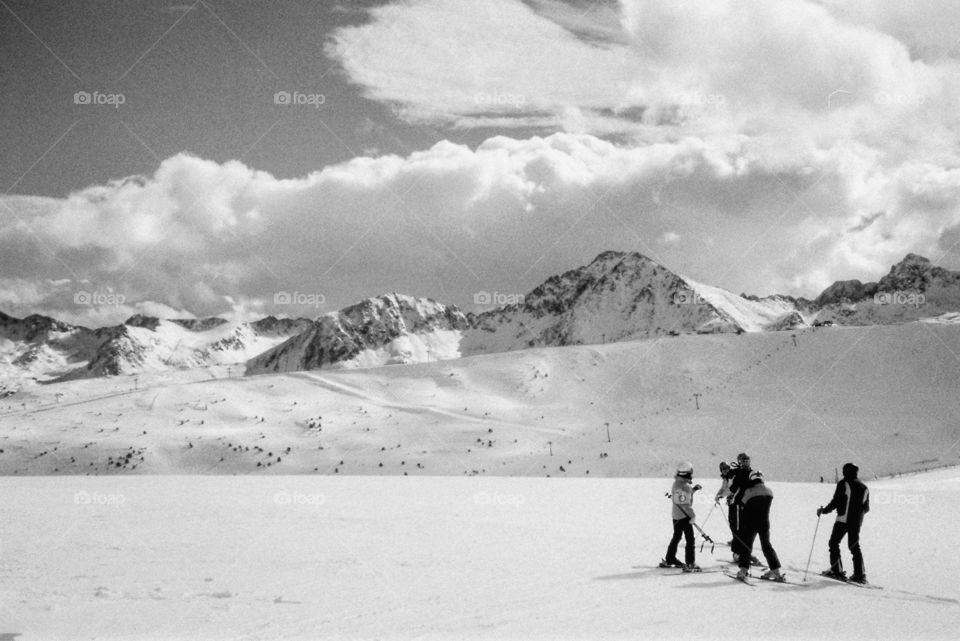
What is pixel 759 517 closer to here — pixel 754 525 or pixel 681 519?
pixel 754 525

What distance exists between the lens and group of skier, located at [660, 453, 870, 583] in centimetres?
1269

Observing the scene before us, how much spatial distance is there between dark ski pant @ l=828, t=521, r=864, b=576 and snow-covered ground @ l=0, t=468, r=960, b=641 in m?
0.53

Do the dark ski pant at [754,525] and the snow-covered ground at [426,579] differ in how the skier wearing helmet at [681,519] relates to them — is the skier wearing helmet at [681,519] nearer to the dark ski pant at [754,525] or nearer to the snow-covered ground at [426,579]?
the snow-covered ground at [426,579]

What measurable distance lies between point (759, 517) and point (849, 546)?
1543 mm

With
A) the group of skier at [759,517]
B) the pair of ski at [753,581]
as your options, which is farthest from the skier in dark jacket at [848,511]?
the pair of ski at [753,581]

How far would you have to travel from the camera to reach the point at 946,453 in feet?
201

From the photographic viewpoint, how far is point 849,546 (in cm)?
1295

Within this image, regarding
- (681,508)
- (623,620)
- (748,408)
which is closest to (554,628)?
(623,620)

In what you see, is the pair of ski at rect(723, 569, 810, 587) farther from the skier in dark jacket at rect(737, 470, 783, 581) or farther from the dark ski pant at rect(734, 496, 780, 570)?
the dark ski pant at rect(734, 496, 780, 570)

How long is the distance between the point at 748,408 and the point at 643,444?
53.3 ft

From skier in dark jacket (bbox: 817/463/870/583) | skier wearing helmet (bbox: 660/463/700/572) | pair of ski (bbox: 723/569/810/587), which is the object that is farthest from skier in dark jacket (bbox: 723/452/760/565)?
skier in dark jacket (bbox: 817/463/870/583)

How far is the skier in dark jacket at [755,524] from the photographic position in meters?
12.6

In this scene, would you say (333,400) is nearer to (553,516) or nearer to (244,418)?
(244,418)

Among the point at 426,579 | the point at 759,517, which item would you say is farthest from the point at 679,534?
the point at 426,579
